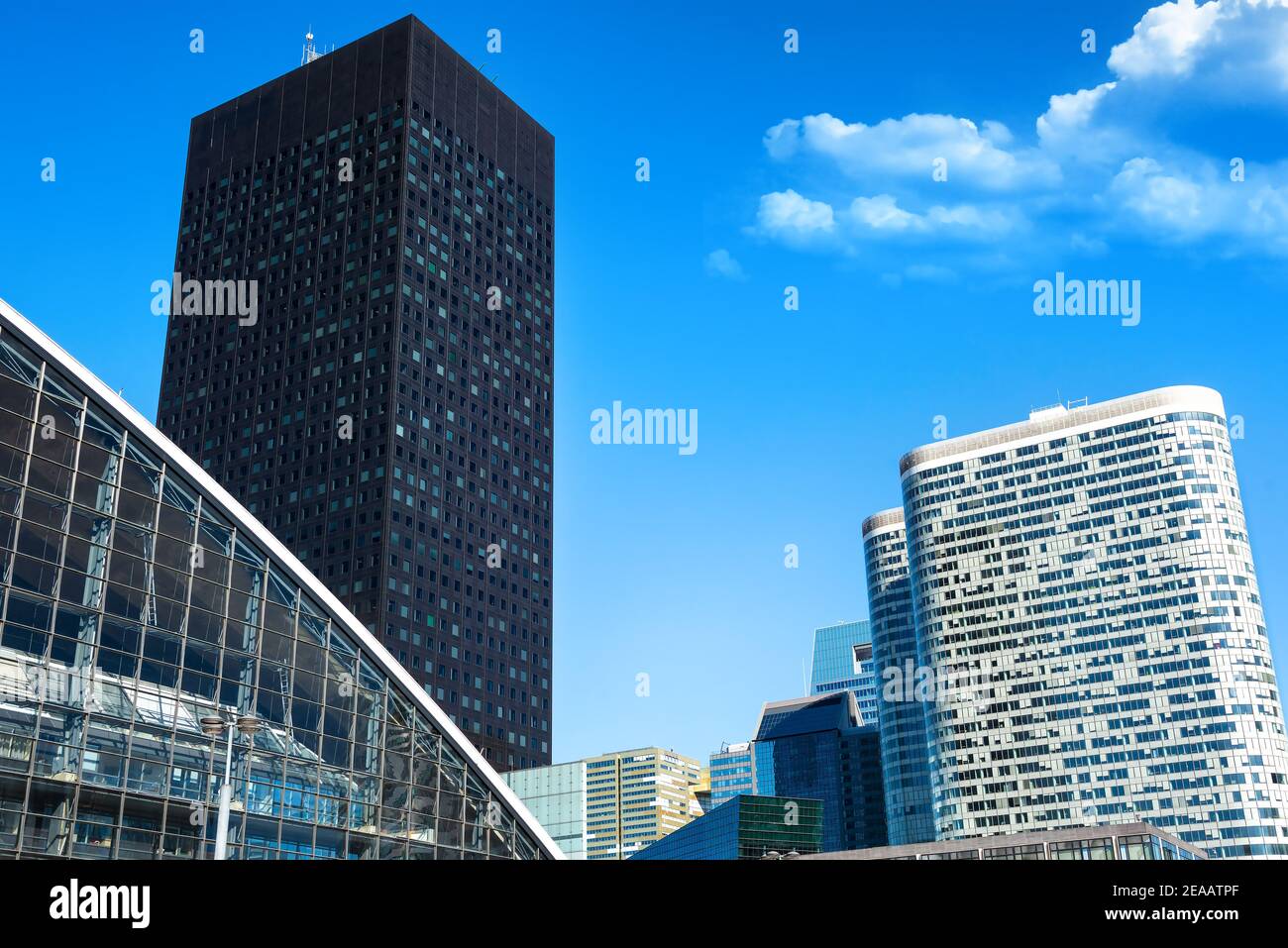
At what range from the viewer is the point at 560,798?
76062mm

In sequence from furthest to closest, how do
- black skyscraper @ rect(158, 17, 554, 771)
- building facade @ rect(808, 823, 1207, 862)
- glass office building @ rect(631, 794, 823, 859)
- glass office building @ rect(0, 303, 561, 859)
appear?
1. glass office building @ rect(631, 794, 823, 859)
2. black skyscraper @ rect(158, 17, 554, 771)
3. building facade @ rect(808, 823, 1207, 862)
4. glass office building @ rect(0, 303, 561, 859)

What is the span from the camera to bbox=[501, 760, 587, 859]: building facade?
74188mm

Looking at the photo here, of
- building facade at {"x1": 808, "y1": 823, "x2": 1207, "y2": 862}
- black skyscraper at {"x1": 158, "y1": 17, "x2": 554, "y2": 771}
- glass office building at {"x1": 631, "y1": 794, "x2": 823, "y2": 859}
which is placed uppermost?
black skyscraper at {"x1": 158, "y1": 17, "x2": 554, "y2": 771}

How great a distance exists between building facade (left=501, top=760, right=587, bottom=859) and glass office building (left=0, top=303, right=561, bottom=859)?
1833cm

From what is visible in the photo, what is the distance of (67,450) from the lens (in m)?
45.2

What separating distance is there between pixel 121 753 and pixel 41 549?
768 centimetres

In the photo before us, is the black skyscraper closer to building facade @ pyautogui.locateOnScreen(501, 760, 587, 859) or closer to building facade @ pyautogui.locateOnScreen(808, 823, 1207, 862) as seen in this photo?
A: building facade @ pyautogui.locateOnScreen(808, 823, 1207, 862)

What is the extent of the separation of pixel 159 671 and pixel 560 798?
35.0m

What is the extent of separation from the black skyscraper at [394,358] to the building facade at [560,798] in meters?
78.2

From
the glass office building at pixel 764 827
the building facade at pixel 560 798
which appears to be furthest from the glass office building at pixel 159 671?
the glass office building at pixel 764 827
